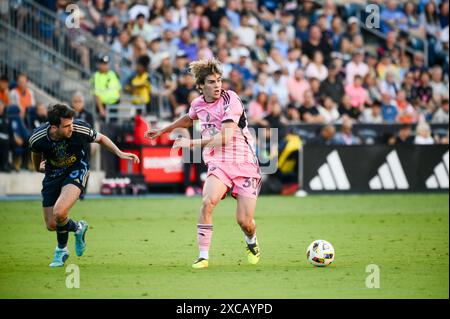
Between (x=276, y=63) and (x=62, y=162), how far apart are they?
16.0 meters

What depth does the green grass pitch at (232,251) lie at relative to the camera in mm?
10289

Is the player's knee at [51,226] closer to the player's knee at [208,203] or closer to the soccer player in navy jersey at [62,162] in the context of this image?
the soccer player in navy jersey at [62,162]

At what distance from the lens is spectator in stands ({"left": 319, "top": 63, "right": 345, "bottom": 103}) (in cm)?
2766

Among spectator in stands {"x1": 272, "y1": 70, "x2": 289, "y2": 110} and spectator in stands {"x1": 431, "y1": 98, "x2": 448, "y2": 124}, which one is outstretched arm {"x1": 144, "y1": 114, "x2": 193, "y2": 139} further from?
spectator in stands {"x1": 431, "y1": 98, "x2": 448, "y2": 124}

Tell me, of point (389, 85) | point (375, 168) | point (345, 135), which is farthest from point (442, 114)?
point (375, 168)

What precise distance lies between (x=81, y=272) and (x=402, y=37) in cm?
2214

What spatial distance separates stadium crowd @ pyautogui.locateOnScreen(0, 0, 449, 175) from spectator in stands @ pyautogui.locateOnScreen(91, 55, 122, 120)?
3cm

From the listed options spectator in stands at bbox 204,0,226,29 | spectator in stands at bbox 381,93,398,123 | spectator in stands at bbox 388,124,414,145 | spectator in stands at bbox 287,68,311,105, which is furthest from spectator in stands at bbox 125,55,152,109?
spectator in stands at bbox 381,93,398,123

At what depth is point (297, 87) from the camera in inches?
1075

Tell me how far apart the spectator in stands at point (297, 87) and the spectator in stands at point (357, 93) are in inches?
53.6

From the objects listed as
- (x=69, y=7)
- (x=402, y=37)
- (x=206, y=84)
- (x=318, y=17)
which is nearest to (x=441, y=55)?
(x=402, y=37)

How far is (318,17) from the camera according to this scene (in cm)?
2989

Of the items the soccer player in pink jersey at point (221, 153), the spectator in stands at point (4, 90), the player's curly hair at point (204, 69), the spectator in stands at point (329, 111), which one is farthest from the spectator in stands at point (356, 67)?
the player's curly hair at point (204, 69)

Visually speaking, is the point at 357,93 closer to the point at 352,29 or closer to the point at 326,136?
the point at 352,29
